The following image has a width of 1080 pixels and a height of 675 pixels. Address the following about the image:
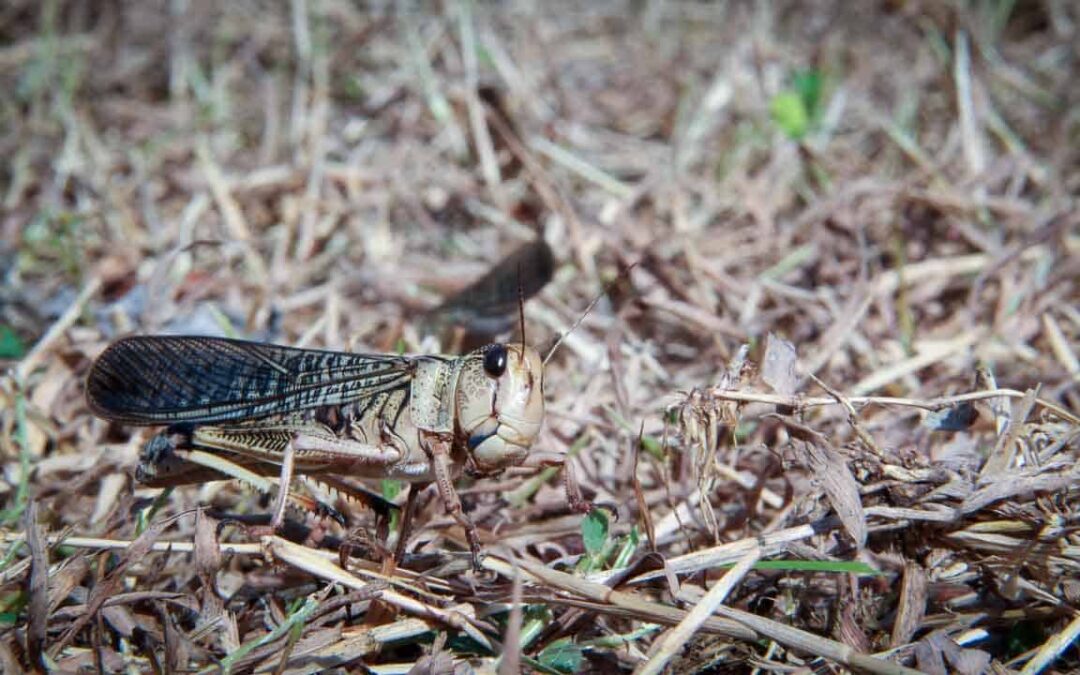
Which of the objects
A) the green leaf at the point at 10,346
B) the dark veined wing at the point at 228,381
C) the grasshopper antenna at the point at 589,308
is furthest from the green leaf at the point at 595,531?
the green leaf at the point at 10,346

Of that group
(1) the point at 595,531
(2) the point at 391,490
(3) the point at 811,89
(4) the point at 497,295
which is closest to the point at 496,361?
(1) the point at 595,531

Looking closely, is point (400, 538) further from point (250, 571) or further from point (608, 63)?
point (608, 63)

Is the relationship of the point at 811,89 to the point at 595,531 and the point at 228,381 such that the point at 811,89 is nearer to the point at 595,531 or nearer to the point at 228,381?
the point at 595,531

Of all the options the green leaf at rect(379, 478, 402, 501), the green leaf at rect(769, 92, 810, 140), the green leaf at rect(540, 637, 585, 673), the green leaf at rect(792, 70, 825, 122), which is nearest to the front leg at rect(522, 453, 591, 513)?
the green leaf at rect(540, 637, 585, 673)

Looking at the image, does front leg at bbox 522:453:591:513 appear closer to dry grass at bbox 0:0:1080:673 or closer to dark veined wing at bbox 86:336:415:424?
dry grass at bbox 0:0:1080:673

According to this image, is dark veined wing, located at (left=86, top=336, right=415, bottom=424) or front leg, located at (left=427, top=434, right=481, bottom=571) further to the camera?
dark veined wing, located at (left=86, top=336, right=415, bottom=424)

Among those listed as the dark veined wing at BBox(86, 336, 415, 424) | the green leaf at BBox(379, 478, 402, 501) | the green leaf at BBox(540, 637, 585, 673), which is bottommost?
the green leaf at BBox(540, 637, 585, 673)

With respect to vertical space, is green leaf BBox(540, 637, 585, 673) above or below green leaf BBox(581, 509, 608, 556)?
below
